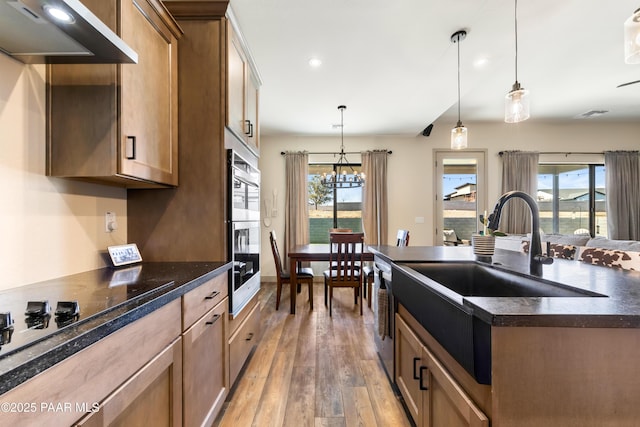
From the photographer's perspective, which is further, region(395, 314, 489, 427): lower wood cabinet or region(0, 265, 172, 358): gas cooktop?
region(395, 314, 489, 427): lower wood cabinet

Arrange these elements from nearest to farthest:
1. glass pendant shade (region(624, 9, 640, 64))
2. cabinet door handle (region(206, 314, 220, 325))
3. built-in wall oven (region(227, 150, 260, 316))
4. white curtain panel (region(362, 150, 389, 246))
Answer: cabinet door handle (region(206, 314, 220, 325))
glass pendant shade (region(624, 9, 640, 64))
built-in wall oven (region(227, 150, 260, 316))
white curtain panel (region(362, 150, 389, 246))

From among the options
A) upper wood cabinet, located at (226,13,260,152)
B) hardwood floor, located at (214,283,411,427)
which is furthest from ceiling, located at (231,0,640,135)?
hardwood floor, located at (214,283,411,427)

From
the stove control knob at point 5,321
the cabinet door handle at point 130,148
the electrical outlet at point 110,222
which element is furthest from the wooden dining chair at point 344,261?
the stove control knob at point 5,321

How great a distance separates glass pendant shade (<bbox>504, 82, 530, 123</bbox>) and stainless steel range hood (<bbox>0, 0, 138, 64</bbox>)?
2394 mm

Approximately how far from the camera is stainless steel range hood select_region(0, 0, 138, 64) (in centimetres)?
83

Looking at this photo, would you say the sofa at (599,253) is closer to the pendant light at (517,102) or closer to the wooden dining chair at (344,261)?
the pendant light at (517,102)

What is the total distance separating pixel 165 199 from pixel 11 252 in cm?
73

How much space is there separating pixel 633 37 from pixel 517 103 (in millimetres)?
615

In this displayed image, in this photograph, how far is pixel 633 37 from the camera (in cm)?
160

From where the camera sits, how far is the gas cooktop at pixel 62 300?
0.64 metres

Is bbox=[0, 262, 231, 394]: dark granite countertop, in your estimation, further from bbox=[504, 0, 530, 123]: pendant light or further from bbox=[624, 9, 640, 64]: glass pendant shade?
bbox=[624, 9, 640, 64]: glass pendant shade

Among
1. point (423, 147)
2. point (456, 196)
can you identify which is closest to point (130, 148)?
point (423, 147)

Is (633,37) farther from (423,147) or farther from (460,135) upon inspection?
(423,147)

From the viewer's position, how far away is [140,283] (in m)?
1.19
